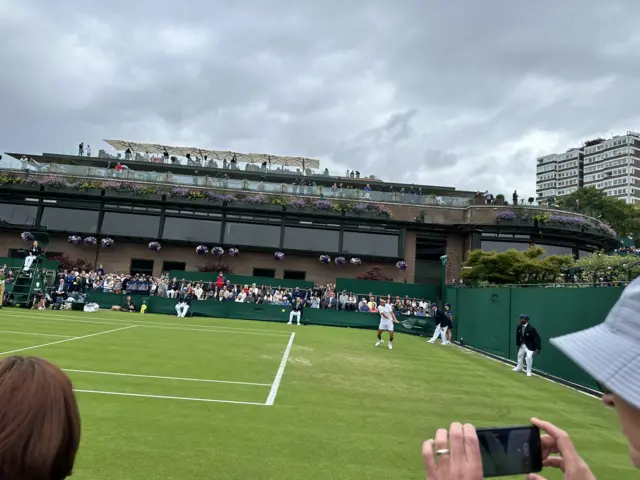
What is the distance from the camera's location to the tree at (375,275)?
39.5 m

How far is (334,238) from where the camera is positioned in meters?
40.9

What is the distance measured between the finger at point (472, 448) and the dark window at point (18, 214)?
47.1m

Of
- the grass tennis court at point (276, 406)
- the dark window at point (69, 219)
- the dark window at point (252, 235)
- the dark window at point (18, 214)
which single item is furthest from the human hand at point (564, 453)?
the dark window at point (18, 214)

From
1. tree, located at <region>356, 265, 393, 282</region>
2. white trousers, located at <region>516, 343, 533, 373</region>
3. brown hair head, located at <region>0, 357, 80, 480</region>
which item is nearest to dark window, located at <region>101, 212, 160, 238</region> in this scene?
tree, located at <region>356, 265, 393, 282</region>

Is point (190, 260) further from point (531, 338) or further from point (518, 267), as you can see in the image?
point (531, 338)

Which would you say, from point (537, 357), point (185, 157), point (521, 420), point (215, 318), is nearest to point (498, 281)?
point (537, 357)

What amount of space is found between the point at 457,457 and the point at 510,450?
8.8 inches

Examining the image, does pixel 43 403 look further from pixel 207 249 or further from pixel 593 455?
pixel 207 249

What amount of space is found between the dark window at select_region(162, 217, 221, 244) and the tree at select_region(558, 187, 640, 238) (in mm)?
48921

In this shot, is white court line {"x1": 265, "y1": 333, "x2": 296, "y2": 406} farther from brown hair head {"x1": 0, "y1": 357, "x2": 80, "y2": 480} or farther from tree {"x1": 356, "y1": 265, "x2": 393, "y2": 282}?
tree {"x1": 356, "y1": 265, "x2": 393, "y2": 282}

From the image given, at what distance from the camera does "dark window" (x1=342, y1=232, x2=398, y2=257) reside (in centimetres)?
4062

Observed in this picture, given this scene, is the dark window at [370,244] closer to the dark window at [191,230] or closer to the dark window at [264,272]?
the dark window at [264,272]

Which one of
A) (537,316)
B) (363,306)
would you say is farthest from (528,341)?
(363,306)

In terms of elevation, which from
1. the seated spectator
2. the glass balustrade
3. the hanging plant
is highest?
the glass balustrade
